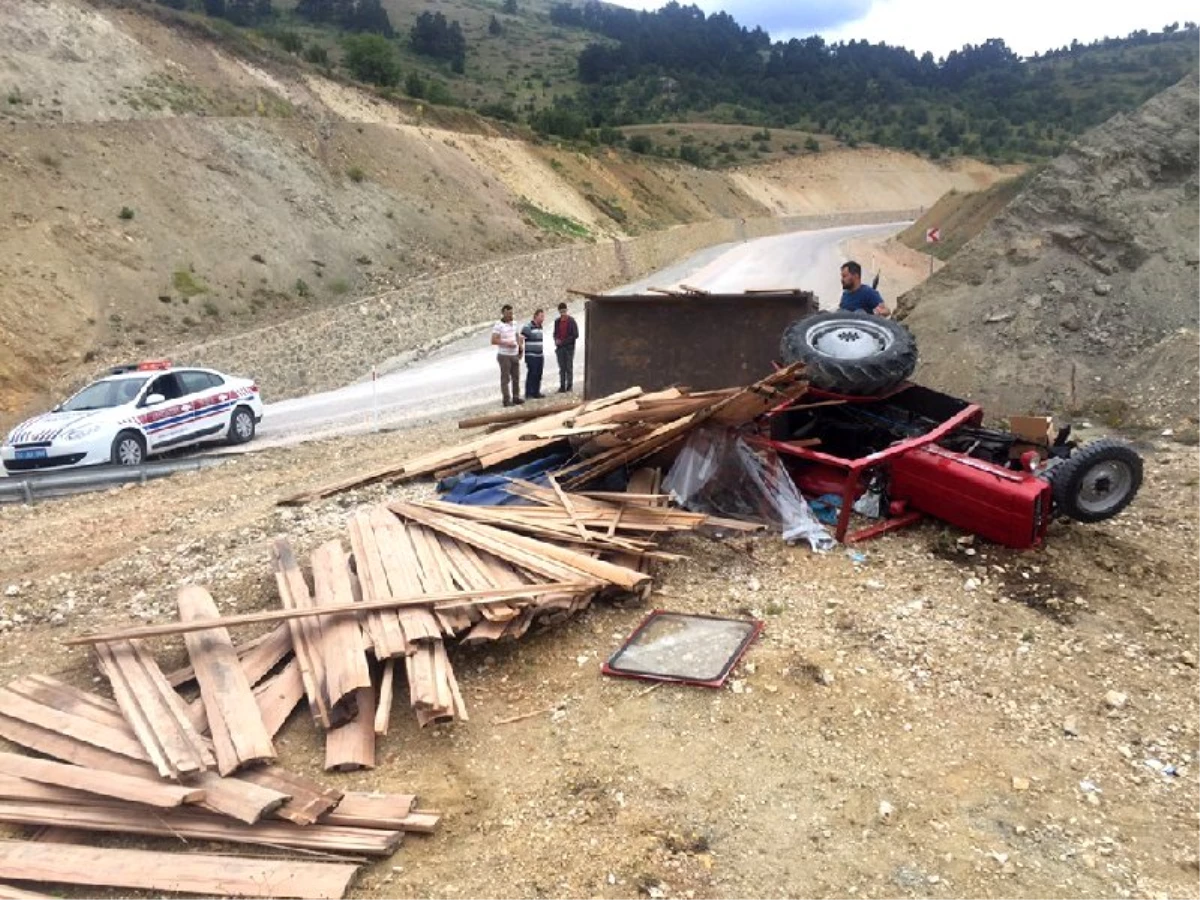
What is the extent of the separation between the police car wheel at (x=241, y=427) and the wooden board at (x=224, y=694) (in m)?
9.77

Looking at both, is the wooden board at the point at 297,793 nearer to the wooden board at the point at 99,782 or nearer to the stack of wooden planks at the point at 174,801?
the stack of wooden planks at the point at 174,801

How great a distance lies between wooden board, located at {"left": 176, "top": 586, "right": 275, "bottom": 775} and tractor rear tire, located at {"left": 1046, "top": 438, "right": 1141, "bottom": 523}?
598 centimetres

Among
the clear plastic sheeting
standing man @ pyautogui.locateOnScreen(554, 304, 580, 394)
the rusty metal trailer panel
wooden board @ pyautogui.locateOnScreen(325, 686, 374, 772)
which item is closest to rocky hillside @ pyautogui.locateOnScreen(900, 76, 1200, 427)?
the rusty metal trailer panel

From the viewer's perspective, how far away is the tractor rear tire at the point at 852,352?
8.16 m

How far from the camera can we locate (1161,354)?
1167 centimetres

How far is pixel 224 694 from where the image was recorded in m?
5.41

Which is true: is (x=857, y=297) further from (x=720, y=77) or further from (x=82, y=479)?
(x=720, y=77)

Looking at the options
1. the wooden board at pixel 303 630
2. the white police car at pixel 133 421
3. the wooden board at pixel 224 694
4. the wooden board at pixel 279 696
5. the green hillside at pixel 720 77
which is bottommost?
the white police car at pixel 133 421

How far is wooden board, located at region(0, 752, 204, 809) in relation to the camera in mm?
4484

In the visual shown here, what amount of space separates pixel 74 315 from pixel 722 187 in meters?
54.1

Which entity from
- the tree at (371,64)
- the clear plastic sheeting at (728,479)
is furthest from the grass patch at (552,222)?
the clear plastic sheeting at (728,479)

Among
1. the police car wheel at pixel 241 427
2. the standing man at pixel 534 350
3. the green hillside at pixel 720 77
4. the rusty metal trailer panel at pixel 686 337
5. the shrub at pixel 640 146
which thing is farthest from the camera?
the green hillside at pixel 720 77

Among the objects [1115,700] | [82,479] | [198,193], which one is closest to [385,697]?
[1115,700]

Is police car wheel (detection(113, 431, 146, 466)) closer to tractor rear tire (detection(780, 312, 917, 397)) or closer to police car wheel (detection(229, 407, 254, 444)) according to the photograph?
police car wheel (detection(229, 407, 254, 444))
